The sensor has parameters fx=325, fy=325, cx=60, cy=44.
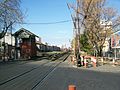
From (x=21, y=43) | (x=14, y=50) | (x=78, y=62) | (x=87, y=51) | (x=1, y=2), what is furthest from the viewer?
(x=21, y=43)

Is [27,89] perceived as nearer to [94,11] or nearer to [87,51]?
[94,11]

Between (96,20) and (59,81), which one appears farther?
(96,20)

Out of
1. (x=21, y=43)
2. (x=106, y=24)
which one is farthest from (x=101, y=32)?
(x=21, y=43)

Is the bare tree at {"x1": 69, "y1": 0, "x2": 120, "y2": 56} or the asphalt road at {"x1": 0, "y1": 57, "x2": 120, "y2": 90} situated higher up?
the bare tree at {"x1": 69, "y1": 0, "x2": 120, "y2": 56}

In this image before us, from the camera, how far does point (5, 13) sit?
58500 mm

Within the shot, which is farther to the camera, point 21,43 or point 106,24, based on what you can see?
point 21,43

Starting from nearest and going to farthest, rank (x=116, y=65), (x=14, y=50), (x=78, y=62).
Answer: (x=78, y=62), (x=116, y=65), (x=14, y=50)

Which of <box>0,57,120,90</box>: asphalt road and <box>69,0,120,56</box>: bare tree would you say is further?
<box>69,0,120,56</box>: bare tree

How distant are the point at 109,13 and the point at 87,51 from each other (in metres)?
17.4

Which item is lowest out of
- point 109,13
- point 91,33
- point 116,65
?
point 116,65

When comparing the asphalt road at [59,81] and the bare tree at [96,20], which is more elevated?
the bare tree at [96,20]

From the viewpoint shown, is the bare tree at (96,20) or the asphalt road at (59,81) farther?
the bare tree at (96,20)

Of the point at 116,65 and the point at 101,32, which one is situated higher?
the point at 101,32

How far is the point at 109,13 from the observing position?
2328 inches
